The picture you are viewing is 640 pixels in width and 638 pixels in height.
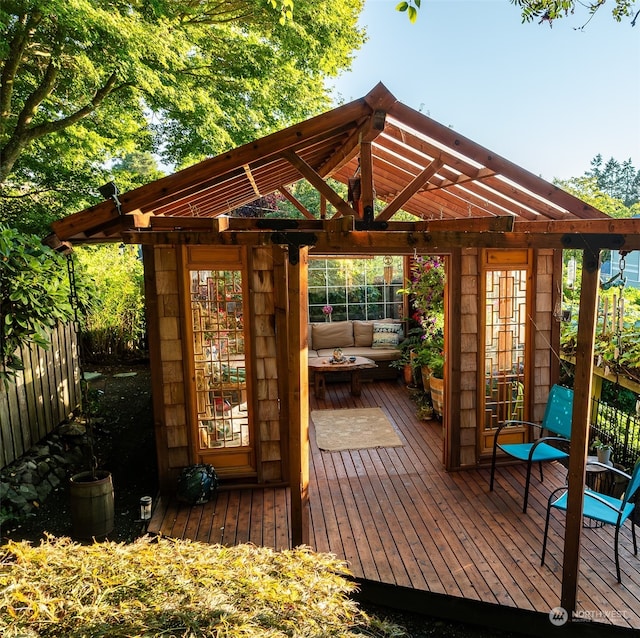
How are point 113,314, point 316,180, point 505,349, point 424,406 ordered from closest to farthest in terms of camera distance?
point 316,180 < point 505,349 < point 424,406 < point 113,314

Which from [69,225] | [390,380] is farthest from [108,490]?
[390,380]

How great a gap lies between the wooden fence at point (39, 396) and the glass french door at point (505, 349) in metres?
4.76

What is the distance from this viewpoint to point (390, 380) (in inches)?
346

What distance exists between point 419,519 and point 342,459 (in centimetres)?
145

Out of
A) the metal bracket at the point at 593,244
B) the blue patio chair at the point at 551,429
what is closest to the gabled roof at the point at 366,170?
the metal bracket at the point at 593,244

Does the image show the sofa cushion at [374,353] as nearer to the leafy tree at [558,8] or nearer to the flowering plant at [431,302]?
the flowering plant at [431,302]

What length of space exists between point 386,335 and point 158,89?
559 cm

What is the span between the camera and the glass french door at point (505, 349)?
493 centimetres

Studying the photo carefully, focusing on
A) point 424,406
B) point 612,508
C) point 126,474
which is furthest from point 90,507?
point 424,406

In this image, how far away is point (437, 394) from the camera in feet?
21.2

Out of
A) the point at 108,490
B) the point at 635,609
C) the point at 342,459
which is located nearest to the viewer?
the point at 635,609

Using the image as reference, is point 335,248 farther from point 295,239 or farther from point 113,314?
point 113,314

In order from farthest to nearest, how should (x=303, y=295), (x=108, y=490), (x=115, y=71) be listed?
(x=115, y=71) < (x=108, y=490) < (x=303, y=295)

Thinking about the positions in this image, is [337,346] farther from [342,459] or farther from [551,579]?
[551,579]
